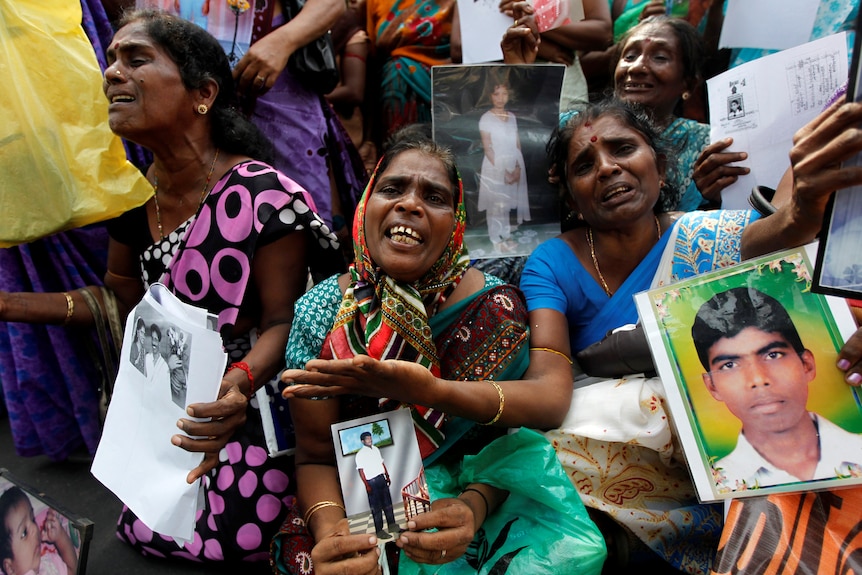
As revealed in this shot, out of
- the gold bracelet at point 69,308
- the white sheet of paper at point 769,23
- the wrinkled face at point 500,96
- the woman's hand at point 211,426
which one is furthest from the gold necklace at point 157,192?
the white sheet of paper at point 769,23

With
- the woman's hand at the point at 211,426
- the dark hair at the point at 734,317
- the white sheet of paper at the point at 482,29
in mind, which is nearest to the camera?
the dark hair at the point at 734,317

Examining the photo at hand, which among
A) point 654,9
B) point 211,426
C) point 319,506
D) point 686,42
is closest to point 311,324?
point 211,426

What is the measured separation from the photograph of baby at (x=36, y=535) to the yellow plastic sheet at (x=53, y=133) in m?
0.87

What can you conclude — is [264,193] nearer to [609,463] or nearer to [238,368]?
[238,368]

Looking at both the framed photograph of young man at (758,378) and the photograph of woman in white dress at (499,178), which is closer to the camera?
the framed photograph of young man at (758,378)

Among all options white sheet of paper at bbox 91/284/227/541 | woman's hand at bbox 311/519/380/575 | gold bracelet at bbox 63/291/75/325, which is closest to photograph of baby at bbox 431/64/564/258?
white sheet of paper at bbox 91/284/227/541

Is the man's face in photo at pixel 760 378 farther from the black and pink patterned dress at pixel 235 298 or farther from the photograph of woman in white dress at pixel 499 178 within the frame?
the black and pink patterned dress at pixel 235 298

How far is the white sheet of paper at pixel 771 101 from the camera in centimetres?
190

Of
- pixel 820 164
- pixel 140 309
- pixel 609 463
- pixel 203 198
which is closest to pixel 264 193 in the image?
pixel 203 198

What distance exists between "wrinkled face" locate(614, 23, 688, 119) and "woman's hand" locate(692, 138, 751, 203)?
23.9 inches

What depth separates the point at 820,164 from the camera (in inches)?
49.4

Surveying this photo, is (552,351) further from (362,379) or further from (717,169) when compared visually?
(717,169)

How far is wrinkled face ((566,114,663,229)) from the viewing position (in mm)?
2018

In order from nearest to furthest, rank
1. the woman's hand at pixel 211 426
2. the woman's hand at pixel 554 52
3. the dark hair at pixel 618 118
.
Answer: the woman's hand at pixel 211 426, the dark hair at pixel 618 118, the woman's hand at pixel 554 52
